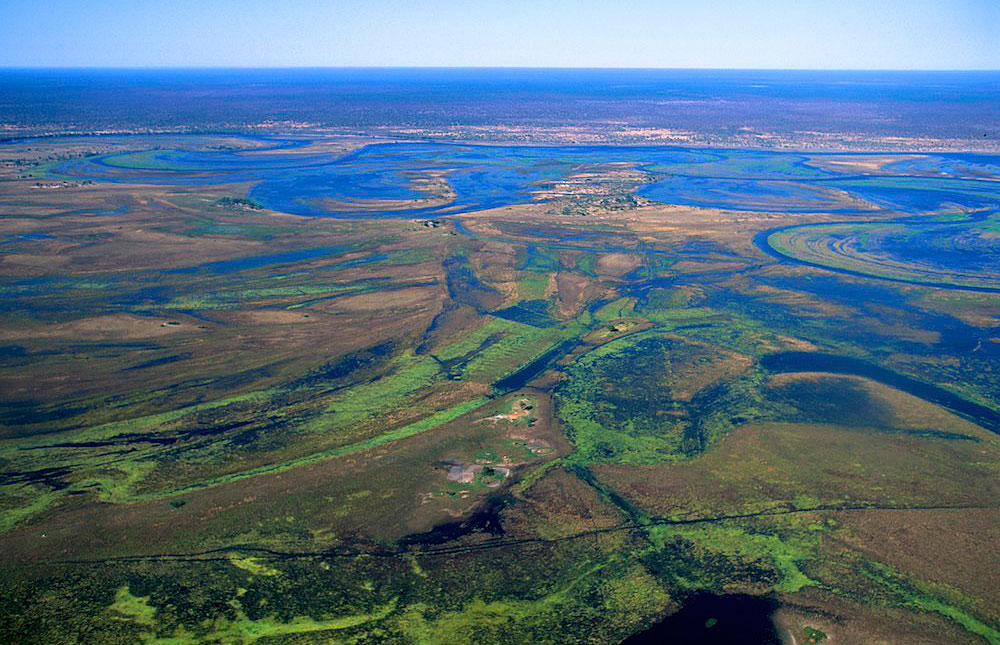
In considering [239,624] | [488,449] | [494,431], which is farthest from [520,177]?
[239,624]

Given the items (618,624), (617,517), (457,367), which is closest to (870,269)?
(457,367)

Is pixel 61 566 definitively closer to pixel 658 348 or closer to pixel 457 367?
pixel 457 367

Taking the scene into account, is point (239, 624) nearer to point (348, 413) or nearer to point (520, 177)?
point (348, 413)

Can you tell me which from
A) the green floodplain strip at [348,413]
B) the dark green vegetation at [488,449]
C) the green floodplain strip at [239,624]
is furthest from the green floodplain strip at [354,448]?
the green floodplain strip at [239,624]

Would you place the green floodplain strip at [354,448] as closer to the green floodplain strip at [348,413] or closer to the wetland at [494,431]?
the green floodplain strip at [348,413]

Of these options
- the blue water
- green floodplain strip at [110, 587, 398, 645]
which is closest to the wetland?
green floodplain strip at [110, 587, 398, 645]

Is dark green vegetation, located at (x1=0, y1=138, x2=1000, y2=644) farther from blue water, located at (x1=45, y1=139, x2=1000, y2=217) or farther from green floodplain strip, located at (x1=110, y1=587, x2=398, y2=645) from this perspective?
blue water, located at (x1=45, y1=139, x2=1000, y2=217)

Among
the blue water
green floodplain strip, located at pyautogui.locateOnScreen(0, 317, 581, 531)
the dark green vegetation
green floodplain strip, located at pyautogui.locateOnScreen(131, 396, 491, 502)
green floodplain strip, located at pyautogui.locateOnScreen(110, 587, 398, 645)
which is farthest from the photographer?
the blue water

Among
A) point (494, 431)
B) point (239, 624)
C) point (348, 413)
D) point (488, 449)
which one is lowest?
point (239, 624)
